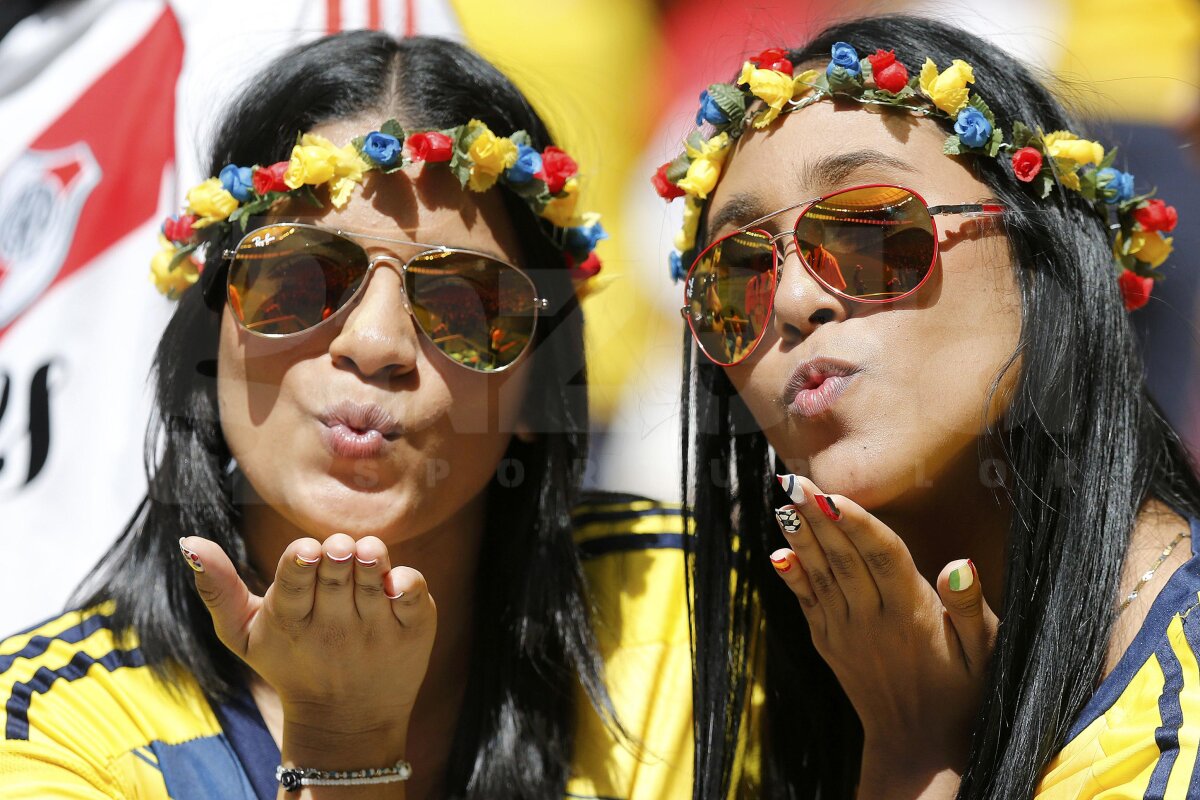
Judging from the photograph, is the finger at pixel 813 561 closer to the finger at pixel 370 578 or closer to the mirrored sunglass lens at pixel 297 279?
the finger at pixel 370 578

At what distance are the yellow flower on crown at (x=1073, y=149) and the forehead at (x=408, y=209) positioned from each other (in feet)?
3.64

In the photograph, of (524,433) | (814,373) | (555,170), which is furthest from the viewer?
(524,433)

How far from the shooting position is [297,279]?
2.38 m

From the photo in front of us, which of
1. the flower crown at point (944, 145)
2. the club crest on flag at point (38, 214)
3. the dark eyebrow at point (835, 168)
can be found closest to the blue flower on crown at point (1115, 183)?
the flower crown at point (944, 145)

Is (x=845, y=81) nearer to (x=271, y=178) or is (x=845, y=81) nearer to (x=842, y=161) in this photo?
(x=842, y=161)

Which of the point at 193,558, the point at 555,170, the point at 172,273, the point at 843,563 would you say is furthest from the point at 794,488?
the point at 172,273

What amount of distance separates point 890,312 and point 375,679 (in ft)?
3.55

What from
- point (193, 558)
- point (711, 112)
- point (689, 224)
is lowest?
point (193, 558)

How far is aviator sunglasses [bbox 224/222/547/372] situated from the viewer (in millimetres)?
2371

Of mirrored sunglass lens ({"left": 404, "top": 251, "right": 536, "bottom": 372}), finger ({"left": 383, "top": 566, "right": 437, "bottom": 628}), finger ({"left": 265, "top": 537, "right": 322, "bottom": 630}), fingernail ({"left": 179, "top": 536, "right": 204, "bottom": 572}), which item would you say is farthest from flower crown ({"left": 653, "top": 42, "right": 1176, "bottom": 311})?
fingernail ({"left": 179, "top": 536, "right": 204, "bottom": 572})

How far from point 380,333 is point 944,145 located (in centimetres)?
110

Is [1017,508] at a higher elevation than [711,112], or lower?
lower

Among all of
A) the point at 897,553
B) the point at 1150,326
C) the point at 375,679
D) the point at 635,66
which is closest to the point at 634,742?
the point at 375,679

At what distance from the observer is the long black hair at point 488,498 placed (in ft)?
8.22
